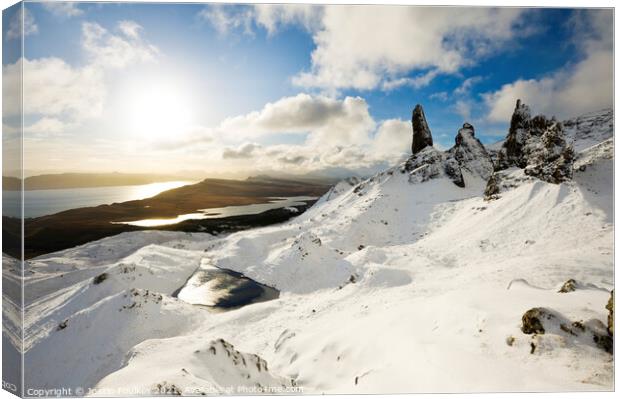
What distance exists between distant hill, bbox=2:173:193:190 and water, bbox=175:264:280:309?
38.9 feet

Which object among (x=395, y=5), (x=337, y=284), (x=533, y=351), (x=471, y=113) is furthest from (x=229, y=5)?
(x=337, y=284)

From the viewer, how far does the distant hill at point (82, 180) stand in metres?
8.09

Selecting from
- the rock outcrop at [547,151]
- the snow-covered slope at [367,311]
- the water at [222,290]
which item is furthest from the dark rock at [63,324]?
the rock outcrop at [547,151]

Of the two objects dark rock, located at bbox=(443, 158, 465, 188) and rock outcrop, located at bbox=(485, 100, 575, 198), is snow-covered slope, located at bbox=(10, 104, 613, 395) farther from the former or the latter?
dark rock, located at bbox=(443, 158, 465, 188)

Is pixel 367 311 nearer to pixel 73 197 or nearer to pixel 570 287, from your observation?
pixel 570 287

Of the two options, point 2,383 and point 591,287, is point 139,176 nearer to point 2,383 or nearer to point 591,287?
point 2,383

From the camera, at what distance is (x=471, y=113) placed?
34.8 feet

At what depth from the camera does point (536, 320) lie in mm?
6777

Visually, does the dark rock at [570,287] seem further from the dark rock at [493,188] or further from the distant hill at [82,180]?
the dark rock at [493,188]

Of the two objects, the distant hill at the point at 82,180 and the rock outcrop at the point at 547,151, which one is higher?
the rock outcrop at the point at 547,151

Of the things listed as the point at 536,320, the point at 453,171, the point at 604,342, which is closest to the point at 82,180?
the point at 536,320

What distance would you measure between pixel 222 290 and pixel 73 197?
49.2 feet

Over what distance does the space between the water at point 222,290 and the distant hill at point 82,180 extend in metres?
11.8

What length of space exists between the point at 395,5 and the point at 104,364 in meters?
15.7
